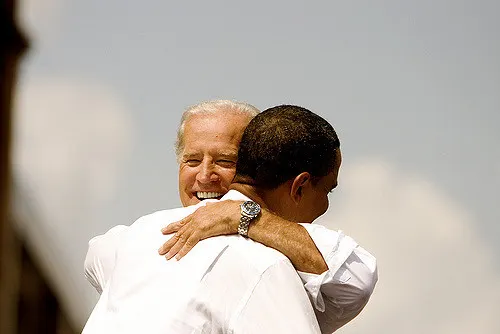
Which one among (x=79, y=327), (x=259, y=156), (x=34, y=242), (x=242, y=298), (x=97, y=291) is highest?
(x=259, y=156)

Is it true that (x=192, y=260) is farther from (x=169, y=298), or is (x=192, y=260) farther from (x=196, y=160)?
(x=196, y=160)

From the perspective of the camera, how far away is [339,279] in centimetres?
547

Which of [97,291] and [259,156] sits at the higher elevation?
[259,156]

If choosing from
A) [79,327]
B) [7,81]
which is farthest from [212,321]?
[79,327]

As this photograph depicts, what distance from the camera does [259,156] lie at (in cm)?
563

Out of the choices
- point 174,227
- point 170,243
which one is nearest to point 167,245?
point 170,243

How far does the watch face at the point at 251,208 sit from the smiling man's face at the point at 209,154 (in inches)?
55.4

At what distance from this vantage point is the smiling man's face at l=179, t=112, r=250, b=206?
7.03m

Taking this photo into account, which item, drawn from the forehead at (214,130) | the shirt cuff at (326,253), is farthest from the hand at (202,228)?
the forehead at (214,130)

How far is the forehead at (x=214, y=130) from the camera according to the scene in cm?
702

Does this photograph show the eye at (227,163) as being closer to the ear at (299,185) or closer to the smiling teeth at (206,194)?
the smiling teeth at (206,194)

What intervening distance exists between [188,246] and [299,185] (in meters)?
0.47

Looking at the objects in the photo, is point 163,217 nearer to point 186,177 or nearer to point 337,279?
point 337,279

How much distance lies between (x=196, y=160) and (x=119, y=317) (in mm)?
1787
